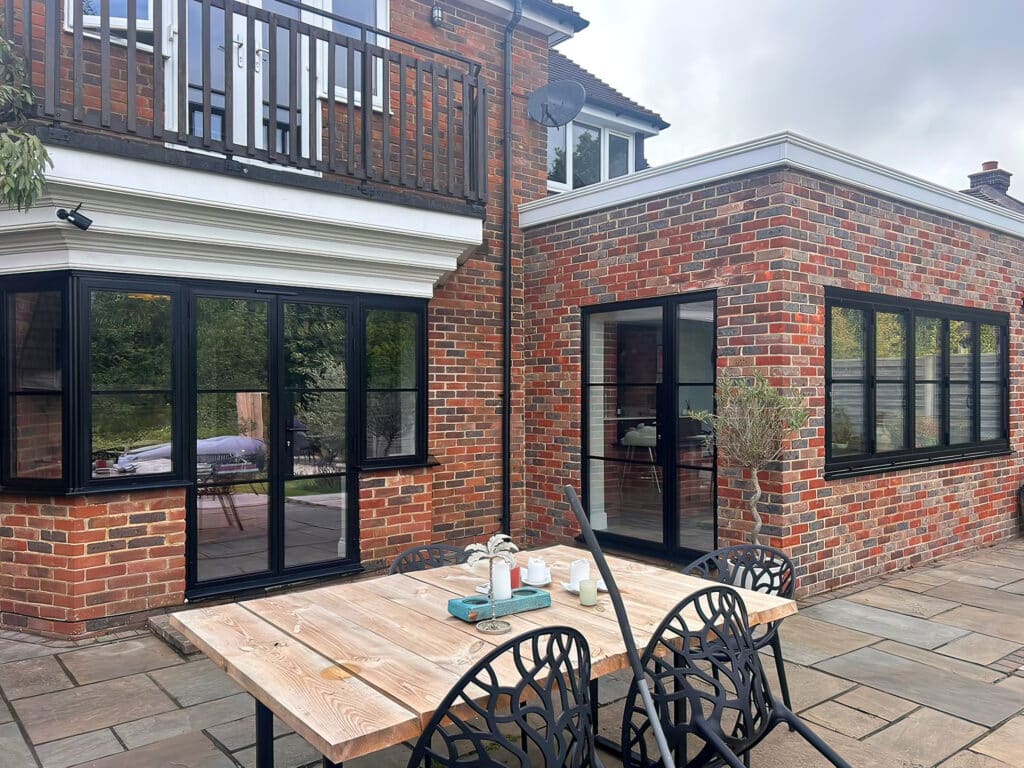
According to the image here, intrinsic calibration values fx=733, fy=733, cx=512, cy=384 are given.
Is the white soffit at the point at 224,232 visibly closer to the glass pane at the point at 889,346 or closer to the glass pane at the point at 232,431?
the glass pane at the point at 232,431

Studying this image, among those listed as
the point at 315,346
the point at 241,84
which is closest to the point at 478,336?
the point at 315,346

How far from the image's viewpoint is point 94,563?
14.1 ft

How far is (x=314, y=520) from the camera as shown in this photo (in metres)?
5.22

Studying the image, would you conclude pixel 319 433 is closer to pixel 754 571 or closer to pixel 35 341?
pixel 35 341

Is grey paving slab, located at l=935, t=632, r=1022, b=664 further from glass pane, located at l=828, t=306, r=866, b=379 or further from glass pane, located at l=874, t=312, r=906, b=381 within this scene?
glass pane, located at l=874, t=312, r=906, b=381

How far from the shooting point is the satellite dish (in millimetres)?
6426

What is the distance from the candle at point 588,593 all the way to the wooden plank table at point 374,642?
30 millimetres

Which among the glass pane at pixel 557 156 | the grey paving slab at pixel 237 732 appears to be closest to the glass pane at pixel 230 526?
the grey paving slab at pixel 237 732

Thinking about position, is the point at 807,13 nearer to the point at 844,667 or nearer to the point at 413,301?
the point at 413,301

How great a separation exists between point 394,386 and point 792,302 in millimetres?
2931

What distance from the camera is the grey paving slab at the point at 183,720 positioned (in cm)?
310

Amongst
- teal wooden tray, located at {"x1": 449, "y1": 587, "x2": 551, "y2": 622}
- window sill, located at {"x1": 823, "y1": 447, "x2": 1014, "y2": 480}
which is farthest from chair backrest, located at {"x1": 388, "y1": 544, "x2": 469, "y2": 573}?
window sill, located at {"x1": 823, "y1": 447, "x2": 1014, "y2": 480}

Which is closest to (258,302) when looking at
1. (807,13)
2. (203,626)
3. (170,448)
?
(170,448)

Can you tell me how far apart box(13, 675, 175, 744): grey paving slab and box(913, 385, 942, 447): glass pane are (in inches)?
225
